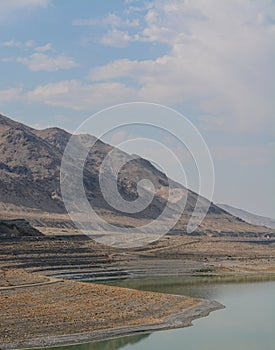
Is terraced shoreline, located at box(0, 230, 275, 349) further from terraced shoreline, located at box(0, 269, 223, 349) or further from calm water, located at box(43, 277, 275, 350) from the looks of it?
calm water, located at box(43, 277, 275, 350)

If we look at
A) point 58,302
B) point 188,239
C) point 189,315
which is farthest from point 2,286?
point 188,239

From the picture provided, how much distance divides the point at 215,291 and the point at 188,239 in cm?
7502

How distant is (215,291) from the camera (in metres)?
72.1

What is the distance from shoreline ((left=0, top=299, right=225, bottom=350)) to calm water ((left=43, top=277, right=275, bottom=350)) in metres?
0.61

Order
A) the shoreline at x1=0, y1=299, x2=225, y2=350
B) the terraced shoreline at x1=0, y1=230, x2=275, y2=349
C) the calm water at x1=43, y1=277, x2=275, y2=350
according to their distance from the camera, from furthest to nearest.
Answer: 1. the terraced shoreline at x1=0, y1=230, x2=275, y2=349
2. the calm water at x1=43, y1=277, x2=275, y2=350
3. the shoreline at x1=0, y1=299, x2=225, y2=350

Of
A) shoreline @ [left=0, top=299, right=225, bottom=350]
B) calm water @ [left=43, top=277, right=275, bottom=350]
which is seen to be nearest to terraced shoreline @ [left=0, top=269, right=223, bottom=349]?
shoreline @ [left=0, top=299, right=225, bottom=350]

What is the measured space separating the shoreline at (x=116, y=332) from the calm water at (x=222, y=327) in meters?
0.61

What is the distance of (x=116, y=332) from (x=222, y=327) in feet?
32.9

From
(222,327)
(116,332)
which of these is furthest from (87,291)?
(116,332)

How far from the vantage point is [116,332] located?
141 feet

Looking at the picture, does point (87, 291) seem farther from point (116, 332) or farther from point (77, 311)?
point (116, 332)

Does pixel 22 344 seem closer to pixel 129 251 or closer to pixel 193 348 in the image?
pixel 193 348

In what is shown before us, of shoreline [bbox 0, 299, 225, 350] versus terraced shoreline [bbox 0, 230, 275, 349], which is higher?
terraced shoreline [bbox 0, 230, 275, 349]

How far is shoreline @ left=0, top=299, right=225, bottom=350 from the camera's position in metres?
38.5
